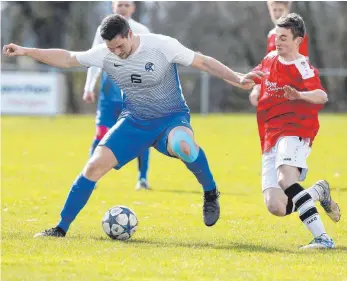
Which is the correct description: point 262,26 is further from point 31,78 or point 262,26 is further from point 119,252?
point 119,252

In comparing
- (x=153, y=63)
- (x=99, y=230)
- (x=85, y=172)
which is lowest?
(x=99, y=230)

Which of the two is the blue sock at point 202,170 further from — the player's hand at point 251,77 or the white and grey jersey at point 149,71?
the player's hand at point 251,77

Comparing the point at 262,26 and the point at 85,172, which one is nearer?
the point at 85,172

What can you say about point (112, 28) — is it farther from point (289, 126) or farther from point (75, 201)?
point (289, 126)

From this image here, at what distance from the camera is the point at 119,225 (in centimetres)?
792

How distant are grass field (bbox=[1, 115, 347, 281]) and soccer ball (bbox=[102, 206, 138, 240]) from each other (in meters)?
0.11

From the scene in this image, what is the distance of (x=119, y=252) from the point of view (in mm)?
7148

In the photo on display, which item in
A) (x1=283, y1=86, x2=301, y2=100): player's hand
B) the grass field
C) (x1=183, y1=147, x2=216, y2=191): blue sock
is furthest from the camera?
(x1=183, y1=147, x2=216, y2=191): blue sock

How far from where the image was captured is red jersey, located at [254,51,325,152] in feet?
25.4

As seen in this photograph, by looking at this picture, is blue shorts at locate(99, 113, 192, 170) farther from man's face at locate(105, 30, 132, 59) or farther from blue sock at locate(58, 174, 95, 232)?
man's face at locate(105, 30, 132, 59)

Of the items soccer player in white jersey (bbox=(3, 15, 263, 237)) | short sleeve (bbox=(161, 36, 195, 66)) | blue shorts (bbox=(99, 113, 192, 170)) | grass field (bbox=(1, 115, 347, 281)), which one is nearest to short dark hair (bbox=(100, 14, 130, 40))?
soccer player in white jersey (bbox=(3, 15, 263, 237))

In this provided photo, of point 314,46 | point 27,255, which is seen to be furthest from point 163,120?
point 314,46

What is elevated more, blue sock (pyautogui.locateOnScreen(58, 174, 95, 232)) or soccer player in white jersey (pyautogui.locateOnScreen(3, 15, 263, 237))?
soccer player in white jersey (pyautogui.locateOnScreen(3, 15, 263, 237))

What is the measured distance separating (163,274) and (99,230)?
230 cm
